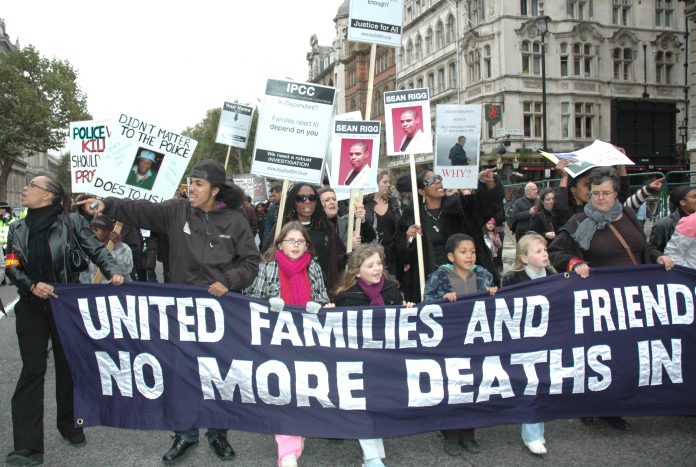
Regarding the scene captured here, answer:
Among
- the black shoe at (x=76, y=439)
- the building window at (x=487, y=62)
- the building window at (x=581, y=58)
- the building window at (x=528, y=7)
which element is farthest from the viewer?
the building window at (x=487, y=62)

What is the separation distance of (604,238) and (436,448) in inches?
78.3

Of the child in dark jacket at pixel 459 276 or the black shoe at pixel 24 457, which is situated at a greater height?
the child in dark jacket at pixel 459 276

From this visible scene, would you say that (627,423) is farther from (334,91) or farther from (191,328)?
(334,91)

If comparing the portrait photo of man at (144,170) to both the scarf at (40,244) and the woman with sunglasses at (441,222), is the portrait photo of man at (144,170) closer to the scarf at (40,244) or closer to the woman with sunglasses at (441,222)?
the scarf at (40,244)

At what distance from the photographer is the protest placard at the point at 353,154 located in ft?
23.0

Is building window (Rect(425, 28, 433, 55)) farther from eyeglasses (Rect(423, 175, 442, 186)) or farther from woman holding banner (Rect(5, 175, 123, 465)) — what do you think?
woman holding banner (Rect(5, 175, 123, 465))

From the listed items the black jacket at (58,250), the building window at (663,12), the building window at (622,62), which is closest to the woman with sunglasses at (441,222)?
the black jacket at (58,250)

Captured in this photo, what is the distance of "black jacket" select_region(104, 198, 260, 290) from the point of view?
467 cm

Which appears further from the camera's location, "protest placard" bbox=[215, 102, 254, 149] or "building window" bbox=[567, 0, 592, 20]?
"building window" bbox=[567, 0, 592, 20]

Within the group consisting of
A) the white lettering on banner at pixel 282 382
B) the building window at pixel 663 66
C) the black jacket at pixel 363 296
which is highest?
the building window at pixel 663 66

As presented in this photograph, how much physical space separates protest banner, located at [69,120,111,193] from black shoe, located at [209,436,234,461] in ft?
10.9

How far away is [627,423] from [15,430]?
4.27m

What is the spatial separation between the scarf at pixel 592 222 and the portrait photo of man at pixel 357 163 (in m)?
2.47

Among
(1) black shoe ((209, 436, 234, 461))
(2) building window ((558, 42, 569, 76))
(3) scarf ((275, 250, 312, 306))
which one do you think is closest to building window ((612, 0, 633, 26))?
(2) building window ((558, 42, 569, 76))
